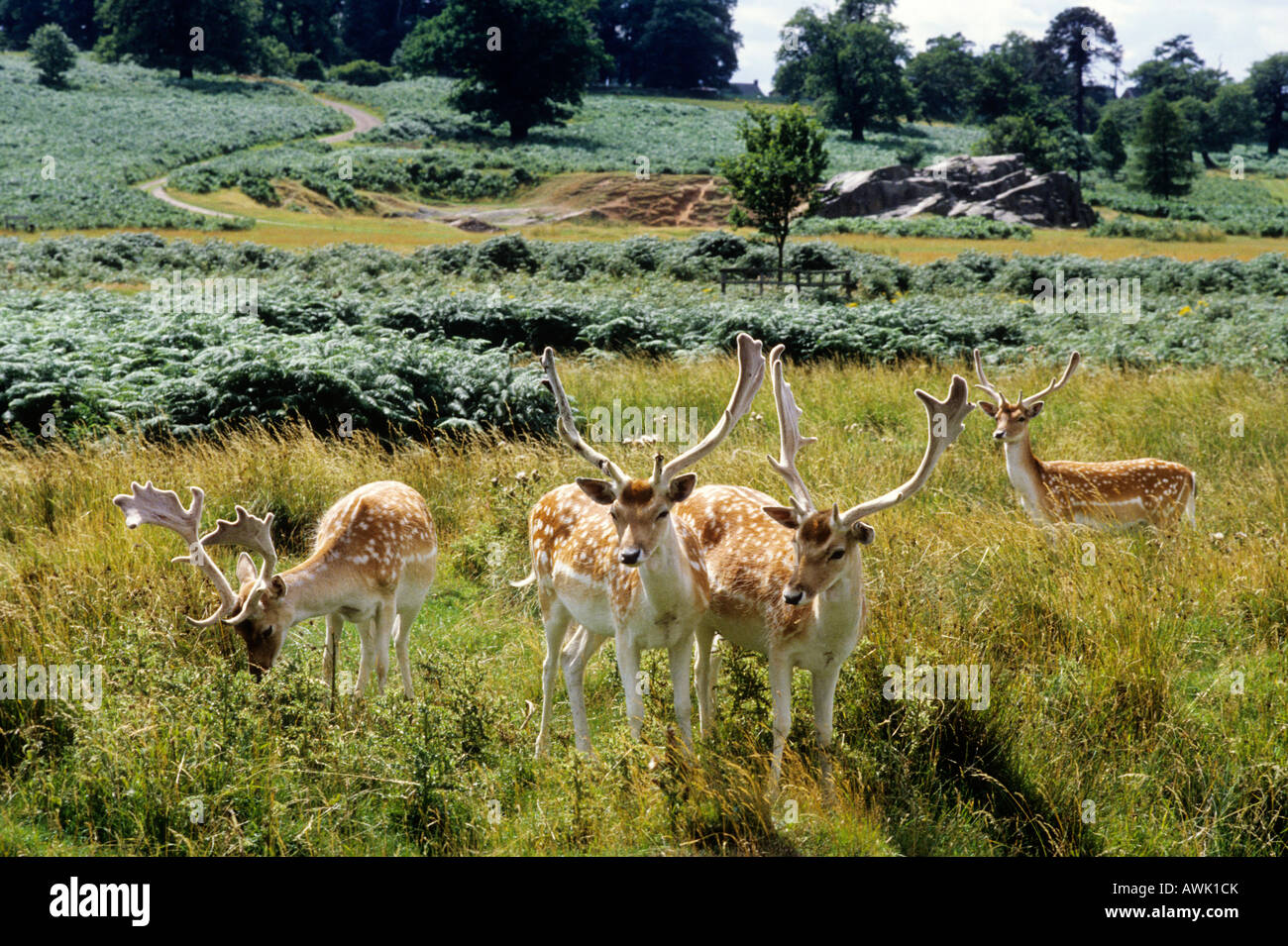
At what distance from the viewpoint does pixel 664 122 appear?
96.4m

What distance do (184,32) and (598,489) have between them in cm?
11509

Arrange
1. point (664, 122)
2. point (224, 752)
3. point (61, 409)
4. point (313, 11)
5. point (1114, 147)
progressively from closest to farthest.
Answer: point (224, 752) < point (61, 409) < point (1114, 147) < point (664, 122) < point (313, 11)

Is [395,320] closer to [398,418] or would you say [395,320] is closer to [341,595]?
[398,418]

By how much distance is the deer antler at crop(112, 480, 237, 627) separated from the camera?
18.6ft

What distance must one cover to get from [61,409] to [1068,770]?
1020 cm

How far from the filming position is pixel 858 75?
343ft

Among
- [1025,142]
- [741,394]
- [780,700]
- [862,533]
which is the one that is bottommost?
[780,700]

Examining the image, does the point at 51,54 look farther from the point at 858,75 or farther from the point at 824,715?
the point at 824,715

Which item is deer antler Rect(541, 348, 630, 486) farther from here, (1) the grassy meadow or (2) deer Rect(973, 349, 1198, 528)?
(2) deer Rect(973, 349, 1198, 528)

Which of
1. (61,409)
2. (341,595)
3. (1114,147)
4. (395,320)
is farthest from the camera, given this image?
(1114,147)

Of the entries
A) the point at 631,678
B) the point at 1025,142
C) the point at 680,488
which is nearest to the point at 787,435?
the point at 680,488

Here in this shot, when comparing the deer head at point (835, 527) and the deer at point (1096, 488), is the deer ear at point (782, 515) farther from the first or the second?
the deer at point (1096, 488)

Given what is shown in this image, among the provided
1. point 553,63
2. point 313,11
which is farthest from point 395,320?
point 313,11

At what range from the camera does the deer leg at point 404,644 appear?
6.51m
